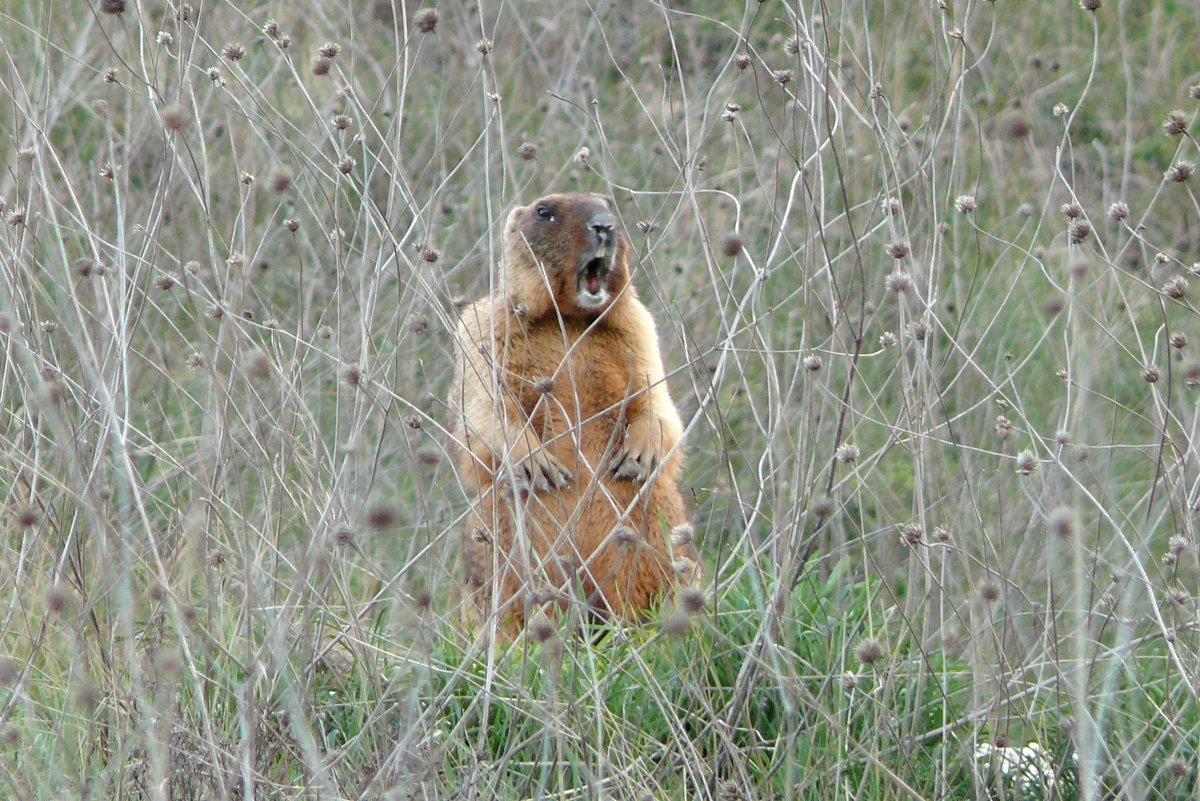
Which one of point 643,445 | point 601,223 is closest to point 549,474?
point 643,445

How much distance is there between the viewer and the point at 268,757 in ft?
11.8

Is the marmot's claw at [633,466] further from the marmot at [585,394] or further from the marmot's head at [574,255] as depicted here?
the marmot's head at [574,255]

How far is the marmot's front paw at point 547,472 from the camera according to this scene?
4.65m

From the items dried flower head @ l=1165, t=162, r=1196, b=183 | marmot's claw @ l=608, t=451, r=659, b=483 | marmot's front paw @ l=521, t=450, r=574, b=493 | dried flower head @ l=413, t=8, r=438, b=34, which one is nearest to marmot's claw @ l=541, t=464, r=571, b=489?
marmot's front paw @ l=521, t=450, r=574, b=493

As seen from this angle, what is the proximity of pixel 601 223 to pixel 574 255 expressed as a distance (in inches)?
6.0

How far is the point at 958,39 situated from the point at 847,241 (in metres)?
3.99

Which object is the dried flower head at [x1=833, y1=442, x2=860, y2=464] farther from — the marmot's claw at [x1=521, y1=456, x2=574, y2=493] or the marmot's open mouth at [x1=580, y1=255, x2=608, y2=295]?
the marmot's open mouth at [x1=580, y1=255, x2=608, y2=295]

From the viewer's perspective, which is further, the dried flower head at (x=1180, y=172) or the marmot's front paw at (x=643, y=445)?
the marmot's front paw at (x=643, y=445)

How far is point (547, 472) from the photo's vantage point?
4973mm

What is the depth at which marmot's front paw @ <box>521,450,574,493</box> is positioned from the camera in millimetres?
4648

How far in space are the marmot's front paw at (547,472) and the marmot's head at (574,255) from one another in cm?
60

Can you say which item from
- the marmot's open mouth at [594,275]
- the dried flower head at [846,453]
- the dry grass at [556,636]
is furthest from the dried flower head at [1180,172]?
the marmot's open mouth at [594,275]

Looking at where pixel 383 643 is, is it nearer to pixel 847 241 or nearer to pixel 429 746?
pixel 429 746

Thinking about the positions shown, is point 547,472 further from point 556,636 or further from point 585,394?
point 556,636
